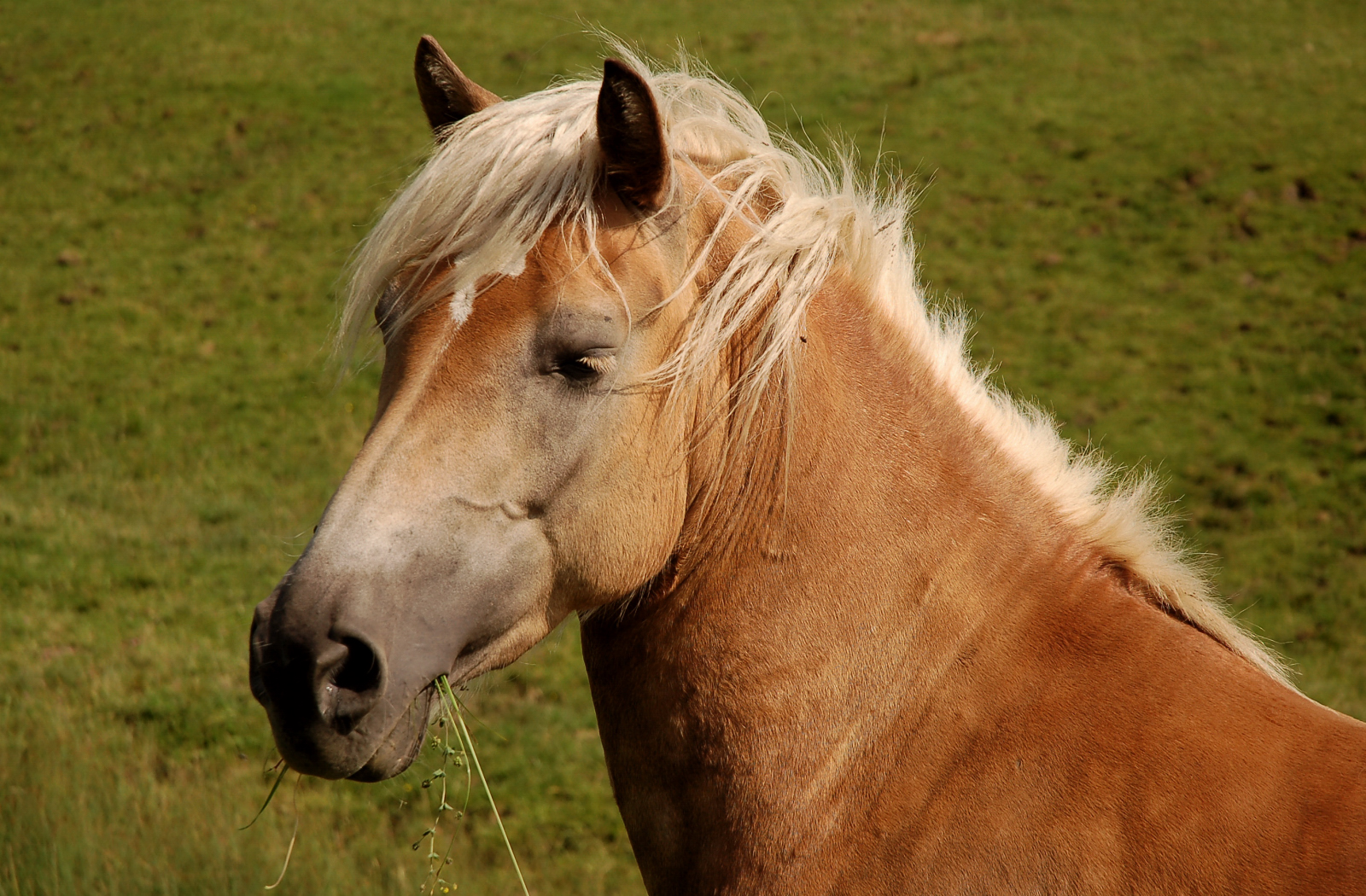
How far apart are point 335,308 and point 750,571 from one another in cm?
159

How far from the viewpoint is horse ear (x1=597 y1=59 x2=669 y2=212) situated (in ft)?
6.57

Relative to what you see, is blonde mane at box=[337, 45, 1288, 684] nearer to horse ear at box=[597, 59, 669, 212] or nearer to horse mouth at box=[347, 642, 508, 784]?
horse ear at box=[597, 59, 669, 212]

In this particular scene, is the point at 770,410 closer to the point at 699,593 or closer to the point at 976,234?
the point at 699,593

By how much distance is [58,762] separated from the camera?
4.52m

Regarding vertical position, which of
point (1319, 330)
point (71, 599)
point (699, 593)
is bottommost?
point (71, 599)

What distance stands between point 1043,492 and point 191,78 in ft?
62.8

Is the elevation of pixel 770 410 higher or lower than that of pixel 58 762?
higher

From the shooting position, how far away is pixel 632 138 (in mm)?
2086

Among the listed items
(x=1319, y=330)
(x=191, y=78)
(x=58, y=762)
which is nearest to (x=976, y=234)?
(x=1319, y=330)

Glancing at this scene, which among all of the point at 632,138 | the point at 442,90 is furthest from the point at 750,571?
the point at 442,90

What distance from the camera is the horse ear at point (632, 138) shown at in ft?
6.57

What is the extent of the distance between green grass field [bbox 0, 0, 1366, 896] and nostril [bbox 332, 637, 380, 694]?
1196 mm

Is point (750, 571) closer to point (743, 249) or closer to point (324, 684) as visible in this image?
point (743, 249)

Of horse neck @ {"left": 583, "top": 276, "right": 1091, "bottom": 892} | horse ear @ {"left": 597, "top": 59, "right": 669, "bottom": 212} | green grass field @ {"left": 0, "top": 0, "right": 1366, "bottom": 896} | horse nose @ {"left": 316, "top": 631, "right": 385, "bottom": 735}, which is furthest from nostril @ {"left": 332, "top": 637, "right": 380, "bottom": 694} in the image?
green grass field @ {"left": 0, "top": 0, "right": 1366, "bottom": 896}
